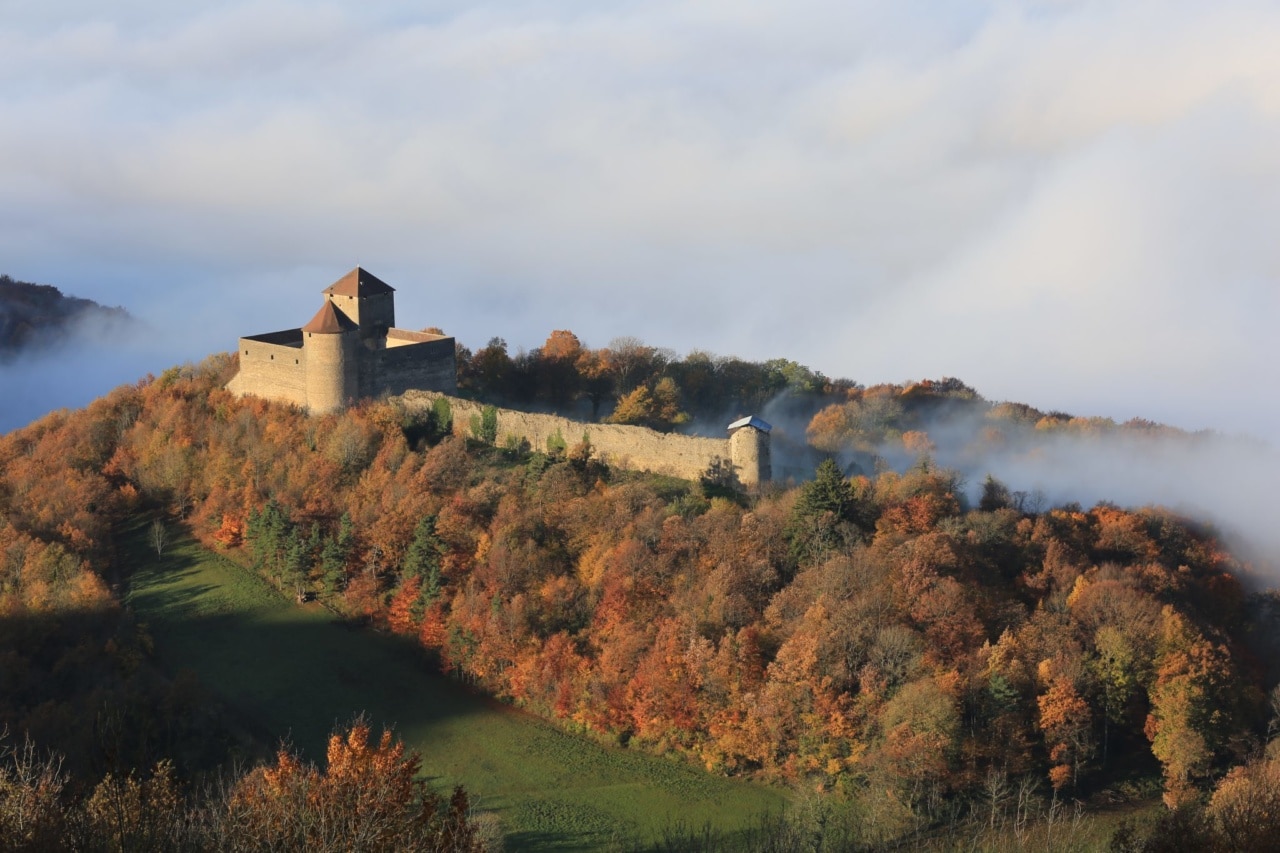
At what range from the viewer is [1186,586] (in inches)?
1642

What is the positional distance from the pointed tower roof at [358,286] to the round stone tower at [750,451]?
40.3ft

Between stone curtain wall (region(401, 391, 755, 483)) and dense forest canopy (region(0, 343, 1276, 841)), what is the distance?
439 millimetres

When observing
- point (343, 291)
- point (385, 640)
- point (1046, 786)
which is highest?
point (343, 291)

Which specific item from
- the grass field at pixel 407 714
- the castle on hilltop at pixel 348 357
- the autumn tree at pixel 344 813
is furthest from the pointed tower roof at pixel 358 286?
the autumn tree at pixel 344 813

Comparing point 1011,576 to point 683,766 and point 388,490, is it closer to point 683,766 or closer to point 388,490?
point 683,766

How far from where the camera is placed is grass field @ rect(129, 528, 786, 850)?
1357 inches

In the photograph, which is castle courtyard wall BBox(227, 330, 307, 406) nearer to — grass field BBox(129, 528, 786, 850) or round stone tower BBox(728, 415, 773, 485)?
grass field BBox(129, 528, 786, 850)

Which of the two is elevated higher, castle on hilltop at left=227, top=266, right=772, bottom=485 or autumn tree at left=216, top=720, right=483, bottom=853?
castle on hilltop at left=227, top=266, right=772, bottom=485

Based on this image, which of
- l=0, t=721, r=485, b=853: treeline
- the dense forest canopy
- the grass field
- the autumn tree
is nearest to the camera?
l=0, t=721, r=485, b=853: treeline

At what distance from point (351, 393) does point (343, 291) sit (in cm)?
316

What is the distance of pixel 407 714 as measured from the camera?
38.4 metres

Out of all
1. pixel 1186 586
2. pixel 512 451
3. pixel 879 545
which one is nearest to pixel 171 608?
pixel 512 451

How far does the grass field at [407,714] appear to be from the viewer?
1357 inches

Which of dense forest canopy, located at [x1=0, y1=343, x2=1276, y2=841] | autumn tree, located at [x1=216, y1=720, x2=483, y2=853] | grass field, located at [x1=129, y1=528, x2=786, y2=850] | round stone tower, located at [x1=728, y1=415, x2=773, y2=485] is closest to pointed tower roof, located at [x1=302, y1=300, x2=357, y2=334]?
dense forest canopy, located at [x1=0, y1=343, x2=1276, y2=841]
